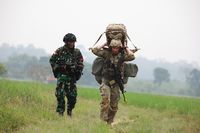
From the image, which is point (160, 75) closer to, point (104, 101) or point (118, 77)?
point (118, 77)

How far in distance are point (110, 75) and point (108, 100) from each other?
22.0 inches

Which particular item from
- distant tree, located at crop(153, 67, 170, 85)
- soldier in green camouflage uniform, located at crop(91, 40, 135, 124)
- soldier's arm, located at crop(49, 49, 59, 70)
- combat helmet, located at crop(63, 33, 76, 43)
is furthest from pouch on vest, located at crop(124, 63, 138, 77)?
distant tree, located at crop(153, 67, 170, 85)

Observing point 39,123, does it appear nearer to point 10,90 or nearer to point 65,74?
point 65,74

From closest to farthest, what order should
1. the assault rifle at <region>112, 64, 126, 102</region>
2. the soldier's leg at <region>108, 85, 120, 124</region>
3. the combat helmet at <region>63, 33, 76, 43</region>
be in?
the assault rifle at <region>112, 64, 126, 102</region>
the soldier's leg at <region>108, 85, 120, 124</region>
the combat helmet at <region>63, 33, 76, 43</region>

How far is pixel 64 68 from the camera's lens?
1016 centimetres

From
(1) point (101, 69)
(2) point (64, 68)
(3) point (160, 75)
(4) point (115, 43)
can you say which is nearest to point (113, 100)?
(1) point (101, 69)

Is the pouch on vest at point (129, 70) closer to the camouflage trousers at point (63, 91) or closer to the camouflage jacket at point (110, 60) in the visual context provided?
the camouflage jacket at point (110, 60)

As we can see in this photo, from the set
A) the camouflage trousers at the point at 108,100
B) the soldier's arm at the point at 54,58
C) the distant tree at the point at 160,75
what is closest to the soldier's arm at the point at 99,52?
the camouflage trousers at the point at 108,100

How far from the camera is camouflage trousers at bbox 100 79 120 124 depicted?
29.5 feet

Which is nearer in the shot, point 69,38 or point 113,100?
point 113,100

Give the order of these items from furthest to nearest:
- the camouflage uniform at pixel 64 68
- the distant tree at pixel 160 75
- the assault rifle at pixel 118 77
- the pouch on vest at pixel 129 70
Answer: the distant tree at pixel 160 75
the camouflage uniform at pixel 64 68
the pouch on vest at pixel 129 70
the assault rifle at pixel 118 77

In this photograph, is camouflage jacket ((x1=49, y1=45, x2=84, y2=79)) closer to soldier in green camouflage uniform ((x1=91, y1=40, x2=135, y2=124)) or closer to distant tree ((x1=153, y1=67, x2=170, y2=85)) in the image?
soldier in green camouflage uniform ((x1=91, y1=40, x2=135, y2=124))

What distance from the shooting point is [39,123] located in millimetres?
8992

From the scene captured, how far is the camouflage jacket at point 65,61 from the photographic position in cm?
1016
